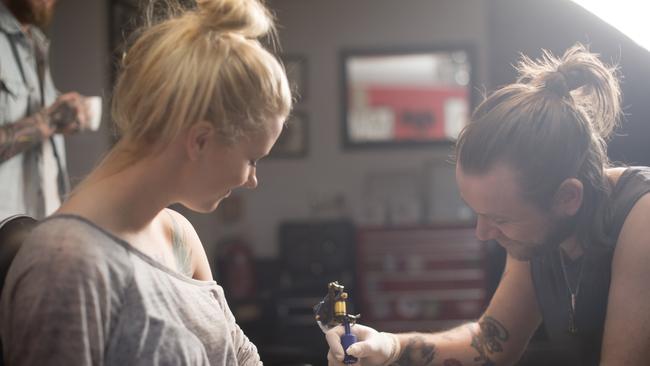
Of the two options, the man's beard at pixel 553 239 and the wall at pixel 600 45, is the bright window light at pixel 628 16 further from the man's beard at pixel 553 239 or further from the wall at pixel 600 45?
the man's beard at pixel 553 239

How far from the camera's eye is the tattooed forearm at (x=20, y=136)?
2056 millimetres

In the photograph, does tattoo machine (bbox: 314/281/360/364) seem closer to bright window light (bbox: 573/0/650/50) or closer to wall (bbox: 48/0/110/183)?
bright window light (bbox: 573/0/650/50)

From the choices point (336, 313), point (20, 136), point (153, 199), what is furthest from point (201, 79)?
→ point (20, 136)

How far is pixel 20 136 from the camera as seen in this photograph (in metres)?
2.09

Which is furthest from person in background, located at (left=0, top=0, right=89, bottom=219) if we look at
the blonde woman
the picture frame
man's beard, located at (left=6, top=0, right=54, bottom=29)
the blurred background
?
the picture frame

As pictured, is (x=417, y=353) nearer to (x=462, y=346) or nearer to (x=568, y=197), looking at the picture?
(x=462, y=346)

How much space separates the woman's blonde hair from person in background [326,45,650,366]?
510mm

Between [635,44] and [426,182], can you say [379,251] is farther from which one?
[635,44]

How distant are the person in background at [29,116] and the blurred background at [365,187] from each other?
2848mm

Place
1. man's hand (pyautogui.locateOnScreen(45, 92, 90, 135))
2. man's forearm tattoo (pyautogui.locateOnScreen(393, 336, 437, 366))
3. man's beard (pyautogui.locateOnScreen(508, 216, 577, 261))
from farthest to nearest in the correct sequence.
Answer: man's hand (pyautogui.locateOnScreen(45, 92, 90, 135)), man's forearm tattoo (pyautogui.locateOnScreen(393, 336, 437, 366)), man's beard (pyautogui.locateOnScreen(508, 216, 577, 261))

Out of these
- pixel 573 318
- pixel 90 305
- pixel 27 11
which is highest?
pixel 27 11

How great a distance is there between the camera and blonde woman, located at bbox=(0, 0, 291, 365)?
0.98 m

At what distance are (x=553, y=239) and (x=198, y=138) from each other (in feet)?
2.80

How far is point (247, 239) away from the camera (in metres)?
5.88
